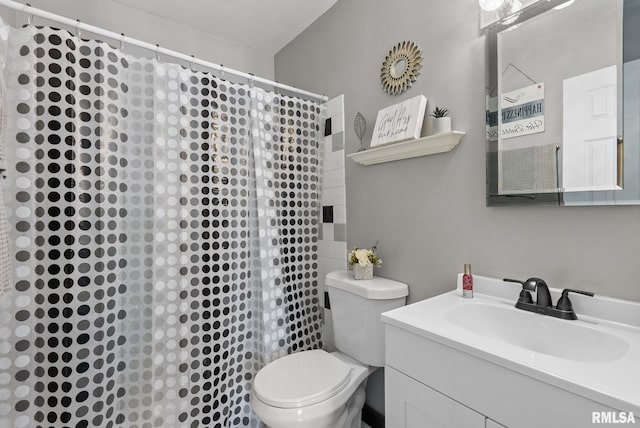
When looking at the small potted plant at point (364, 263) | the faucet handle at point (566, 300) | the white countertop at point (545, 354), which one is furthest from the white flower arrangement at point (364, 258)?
the faucet handle at point (566, 300)

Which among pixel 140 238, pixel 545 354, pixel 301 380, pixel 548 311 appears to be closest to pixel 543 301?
pixel 548 311

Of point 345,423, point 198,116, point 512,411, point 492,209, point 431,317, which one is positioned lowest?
point 345,423

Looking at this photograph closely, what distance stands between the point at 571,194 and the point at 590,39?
1.55 ft

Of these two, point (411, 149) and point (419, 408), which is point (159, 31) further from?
point (419, 408)

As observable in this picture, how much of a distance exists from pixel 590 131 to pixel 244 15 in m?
2.06

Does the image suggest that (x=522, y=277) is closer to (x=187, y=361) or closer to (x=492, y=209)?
(x=492, y=209)

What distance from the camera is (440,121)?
4.13 ft

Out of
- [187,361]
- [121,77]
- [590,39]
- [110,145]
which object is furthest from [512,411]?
[121,77]

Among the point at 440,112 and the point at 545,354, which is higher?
the point at 440,112

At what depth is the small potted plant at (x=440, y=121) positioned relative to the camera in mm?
1249

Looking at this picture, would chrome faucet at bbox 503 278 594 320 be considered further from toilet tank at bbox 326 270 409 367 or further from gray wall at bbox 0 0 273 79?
gray wall at bbox 0 0 273 79

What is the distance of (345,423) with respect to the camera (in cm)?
140

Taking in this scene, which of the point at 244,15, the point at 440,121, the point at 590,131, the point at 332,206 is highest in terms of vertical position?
the point at 244,15

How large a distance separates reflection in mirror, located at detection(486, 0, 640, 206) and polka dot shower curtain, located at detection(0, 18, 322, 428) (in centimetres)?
111
